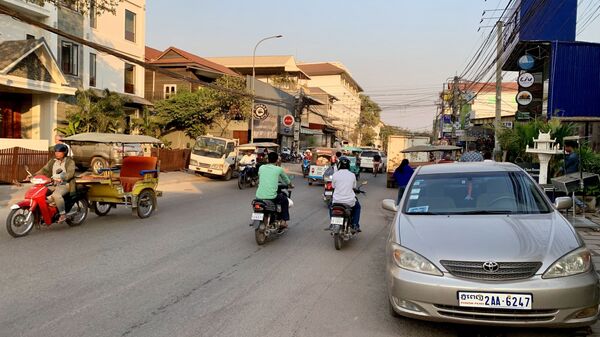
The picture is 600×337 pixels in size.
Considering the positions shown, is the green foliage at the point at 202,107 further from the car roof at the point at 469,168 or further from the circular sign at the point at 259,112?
the car roof at the point at 469,168

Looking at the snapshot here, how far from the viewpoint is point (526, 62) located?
24.3 meters

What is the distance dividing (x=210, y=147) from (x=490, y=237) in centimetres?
1978

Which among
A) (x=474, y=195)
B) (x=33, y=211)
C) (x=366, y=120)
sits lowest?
(x=33, y=211)

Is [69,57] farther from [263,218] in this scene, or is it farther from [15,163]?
[263,218]

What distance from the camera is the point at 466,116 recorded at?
47781mm

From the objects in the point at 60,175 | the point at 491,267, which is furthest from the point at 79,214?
the point at 491,267

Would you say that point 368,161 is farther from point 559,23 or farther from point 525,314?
point 525,314

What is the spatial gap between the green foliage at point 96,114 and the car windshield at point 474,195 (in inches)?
838

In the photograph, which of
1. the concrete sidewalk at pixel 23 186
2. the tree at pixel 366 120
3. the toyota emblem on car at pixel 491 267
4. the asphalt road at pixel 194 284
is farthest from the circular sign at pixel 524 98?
the tree at pixel 366 120

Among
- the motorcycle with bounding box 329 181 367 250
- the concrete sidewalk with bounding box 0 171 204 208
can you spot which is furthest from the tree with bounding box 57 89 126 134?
the motorcycle with bounding box 329 181 367 250

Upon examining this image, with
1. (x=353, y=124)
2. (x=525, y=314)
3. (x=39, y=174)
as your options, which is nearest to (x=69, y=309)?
(x=525, y=314)

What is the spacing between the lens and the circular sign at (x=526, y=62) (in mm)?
24203

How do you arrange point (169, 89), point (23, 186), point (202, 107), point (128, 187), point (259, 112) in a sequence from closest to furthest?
point (128, 187), point (23, 186), point (202, 107), point (259, 112), point (169, 89)

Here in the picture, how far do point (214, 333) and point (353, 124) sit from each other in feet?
312
